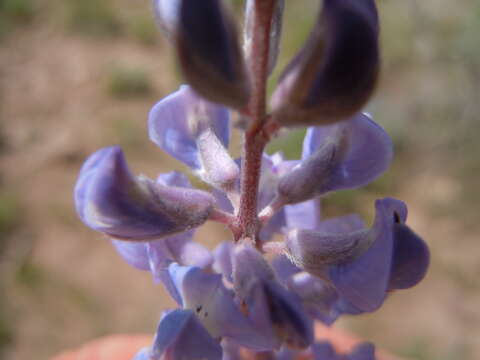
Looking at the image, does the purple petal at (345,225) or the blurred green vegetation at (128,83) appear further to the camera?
the blurred green vegetation at (128,83)

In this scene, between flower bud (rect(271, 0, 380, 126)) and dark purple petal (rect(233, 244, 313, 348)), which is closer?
flower bud (rect(271, 0, 380, 126))

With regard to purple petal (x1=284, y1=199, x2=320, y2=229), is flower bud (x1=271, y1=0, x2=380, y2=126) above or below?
above

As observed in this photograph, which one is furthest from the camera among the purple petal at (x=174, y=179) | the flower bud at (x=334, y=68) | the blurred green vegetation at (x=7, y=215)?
the blurred green vegetation at (x=7, y=215)

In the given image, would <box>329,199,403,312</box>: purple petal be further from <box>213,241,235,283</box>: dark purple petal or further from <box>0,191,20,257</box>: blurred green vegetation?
<box>0,191,20,257</box>: blurred green vegetation

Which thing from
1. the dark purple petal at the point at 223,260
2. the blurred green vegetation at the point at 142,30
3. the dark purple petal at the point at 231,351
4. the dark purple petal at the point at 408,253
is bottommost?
the blurred green vegetation at the point at 142,30

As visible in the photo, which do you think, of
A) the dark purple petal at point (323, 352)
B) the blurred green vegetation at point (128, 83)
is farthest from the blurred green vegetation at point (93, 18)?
the dark purple petal at point (323, 352)

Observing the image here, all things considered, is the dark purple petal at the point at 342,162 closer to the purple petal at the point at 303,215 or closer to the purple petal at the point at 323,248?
the purple petal at the point at 323,248

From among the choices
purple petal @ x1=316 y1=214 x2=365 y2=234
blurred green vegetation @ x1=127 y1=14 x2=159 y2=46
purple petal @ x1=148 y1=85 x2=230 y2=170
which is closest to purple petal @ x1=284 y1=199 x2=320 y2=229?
purple petal @ x1=316 y1=214 x2=365 y2=234

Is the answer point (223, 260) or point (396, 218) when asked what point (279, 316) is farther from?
point (223, 260)
